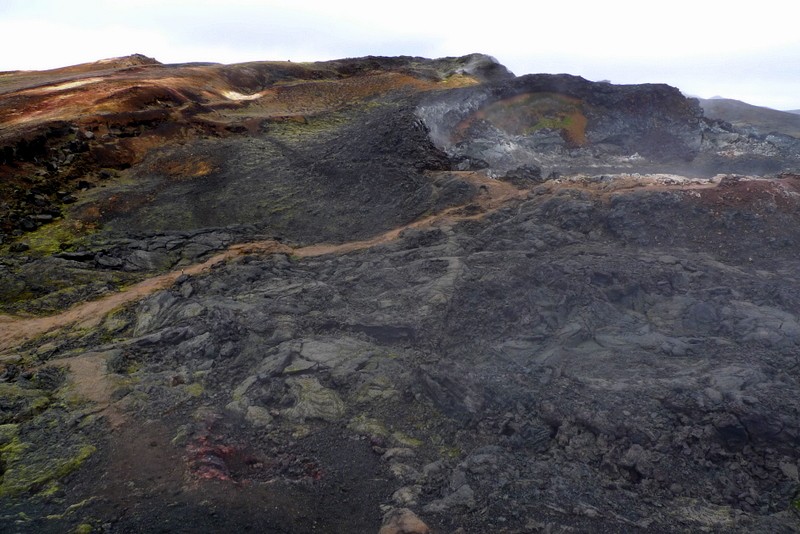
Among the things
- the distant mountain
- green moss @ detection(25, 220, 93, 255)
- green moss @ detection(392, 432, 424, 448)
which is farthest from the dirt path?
the distant mountain

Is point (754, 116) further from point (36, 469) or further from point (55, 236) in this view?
point (36, 469)

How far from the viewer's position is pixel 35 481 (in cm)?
793

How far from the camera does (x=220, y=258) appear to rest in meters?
14.9

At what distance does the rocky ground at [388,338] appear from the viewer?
24.8 ft

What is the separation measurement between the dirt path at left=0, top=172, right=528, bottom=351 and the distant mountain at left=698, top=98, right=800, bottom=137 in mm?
33143

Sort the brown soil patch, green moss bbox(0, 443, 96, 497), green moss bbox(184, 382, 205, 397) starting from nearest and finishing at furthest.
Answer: green moss bbox(0, 443, 96, 497) → the brown soil patch → green moss bbox(184, 382, 205, 397)

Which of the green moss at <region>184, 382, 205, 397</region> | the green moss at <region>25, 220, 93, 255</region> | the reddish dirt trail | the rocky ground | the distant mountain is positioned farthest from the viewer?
the distant mountain

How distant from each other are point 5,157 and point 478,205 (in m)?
15.7

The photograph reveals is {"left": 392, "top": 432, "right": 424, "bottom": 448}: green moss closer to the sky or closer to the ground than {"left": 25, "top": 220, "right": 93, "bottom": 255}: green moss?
closer to the ground

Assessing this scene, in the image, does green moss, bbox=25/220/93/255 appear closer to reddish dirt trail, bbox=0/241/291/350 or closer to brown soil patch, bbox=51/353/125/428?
reddish dirt trail, bbox=0/241/291/350

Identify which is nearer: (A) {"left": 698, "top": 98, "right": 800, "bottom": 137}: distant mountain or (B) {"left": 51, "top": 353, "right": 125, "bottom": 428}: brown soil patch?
(B) {"left": 51, "top": 353, "right": 125, "bottom": 428}: brown soil patch

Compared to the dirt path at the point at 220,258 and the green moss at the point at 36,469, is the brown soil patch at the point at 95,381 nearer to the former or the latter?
the green moss at the point at 36,469

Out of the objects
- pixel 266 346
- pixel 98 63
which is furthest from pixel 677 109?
pixel 98 63

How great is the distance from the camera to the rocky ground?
24.8 ft
